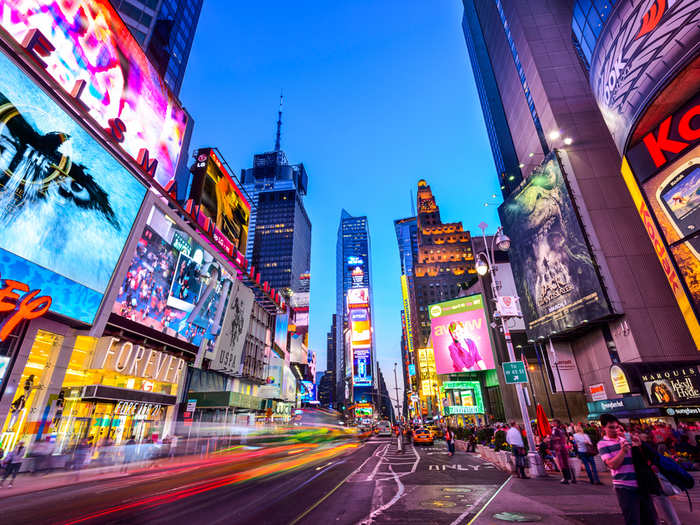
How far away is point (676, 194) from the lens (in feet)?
67.8

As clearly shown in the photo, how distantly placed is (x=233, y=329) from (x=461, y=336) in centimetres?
3476

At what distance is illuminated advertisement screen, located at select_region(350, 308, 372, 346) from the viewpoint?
137 m

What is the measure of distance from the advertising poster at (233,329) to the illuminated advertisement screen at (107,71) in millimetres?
17096

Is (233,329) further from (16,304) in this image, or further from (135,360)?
(16,304)

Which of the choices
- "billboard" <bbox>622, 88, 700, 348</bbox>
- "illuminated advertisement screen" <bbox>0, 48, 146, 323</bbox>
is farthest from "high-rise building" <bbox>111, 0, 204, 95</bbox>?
"billboard" <bbox>622, 88, 700, 348</bbox>

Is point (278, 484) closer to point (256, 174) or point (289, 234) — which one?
point (289, 234)

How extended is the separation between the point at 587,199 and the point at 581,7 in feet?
53.1

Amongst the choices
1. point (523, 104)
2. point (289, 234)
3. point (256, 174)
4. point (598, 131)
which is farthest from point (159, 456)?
point (256, 174)

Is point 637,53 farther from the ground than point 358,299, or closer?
closer

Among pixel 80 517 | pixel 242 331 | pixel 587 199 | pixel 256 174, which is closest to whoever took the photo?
pixel 80 517

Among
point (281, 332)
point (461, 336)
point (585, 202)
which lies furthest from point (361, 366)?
point (585, 202)

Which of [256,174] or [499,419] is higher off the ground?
[256,174]

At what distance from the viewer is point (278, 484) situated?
12719 mm

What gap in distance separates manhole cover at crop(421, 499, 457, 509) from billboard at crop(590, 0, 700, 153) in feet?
80.2
